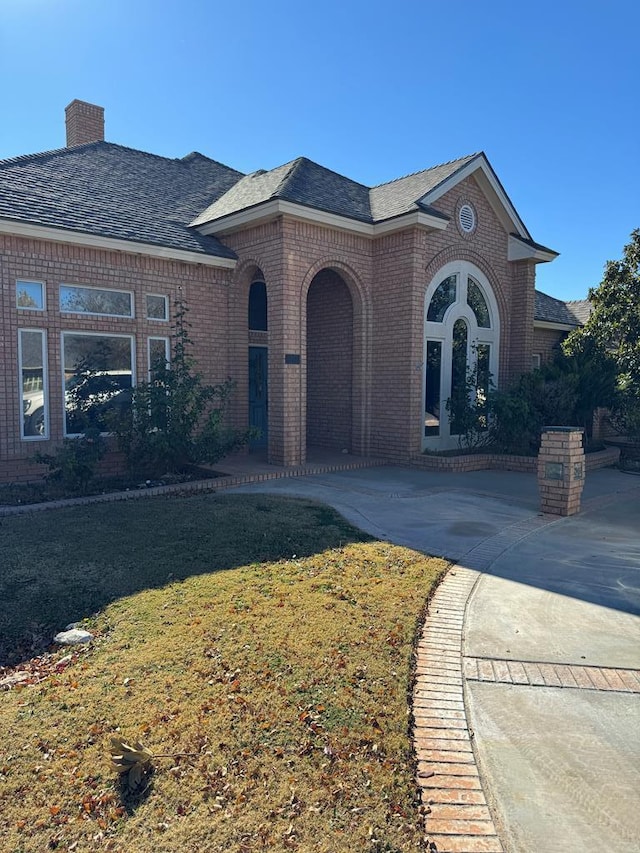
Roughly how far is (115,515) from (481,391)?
30.9 feet

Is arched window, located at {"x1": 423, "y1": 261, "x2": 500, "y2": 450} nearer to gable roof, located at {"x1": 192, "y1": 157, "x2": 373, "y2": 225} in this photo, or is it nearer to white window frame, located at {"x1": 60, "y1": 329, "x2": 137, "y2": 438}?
gable roof, located at {"x1": 192, "y1": 157, "x2": 373, "y2": 225}

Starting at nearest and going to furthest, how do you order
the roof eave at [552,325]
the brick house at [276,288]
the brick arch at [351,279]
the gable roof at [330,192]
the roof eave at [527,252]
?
the brick house at [276,288] → the gable roof at [330,192] → the brick arch at [351,279] → the roof eave at [527,252] → the roof eave at [552,325]

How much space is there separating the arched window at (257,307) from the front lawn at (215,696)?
8.96 meters

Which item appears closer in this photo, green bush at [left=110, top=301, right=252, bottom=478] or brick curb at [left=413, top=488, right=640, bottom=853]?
brick curb at [left=413, top=488, right=640, bottom=853]

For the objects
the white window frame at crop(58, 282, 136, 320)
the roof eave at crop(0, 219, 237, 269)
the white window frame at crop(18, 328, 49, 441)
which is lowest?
the white window frame at crop(18, 328, 49, 441)

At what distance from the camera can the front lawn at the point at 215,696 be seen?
2.64m

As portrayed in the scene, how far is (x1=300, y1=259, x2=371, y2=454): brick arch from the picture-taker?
1358cm

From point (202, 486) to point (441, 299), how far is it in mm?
7581

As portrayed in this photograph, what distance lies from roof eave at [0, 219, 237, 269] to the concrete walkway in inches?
282

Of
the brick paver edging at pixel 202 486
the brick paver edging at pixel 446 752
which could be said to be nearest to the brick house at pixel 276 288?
the brick paver edging at pixel 202 486

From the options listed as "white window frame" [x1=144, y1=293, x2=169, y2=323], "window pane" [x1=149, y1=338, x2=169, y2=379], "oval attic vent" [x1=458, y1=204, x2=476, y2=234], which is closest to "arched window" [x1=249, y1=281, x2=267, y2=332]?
"white window frame" [x1=144, y1=293, x2=169, y2=323]

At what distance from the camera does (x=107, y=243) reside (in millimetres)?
10914

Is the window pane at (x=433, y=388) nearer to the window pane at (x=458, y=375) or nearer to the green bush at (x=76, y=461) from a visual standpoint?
the window pane at (x=458, y=375)

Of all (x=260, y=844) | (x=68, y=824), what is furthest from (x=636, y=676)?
(x=68, y=824)
